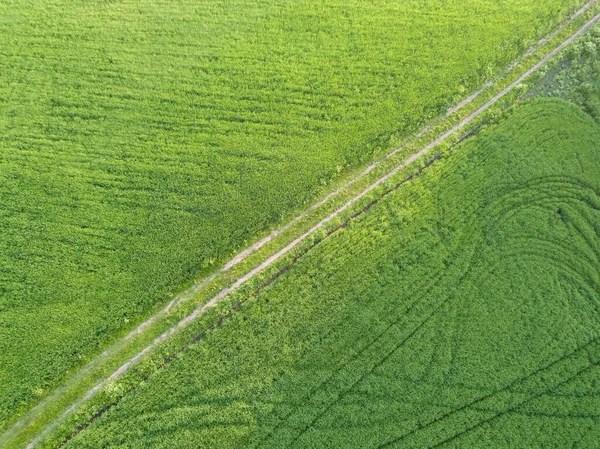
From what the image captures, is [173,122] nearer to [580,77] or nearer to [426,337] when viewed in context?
[426,337]

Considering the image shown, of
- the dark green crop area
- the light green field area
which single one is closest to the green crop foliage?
the light green field area

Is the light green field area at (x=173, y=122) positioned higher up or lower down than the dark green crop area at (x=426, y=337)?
higher up

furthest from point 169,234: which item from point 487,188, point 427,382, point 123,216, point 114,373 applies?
point 487,188

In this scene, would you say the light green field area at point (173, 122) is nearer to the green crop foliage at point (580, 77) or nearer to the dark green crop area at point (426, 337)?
the green crop foliage at point (580, 77)

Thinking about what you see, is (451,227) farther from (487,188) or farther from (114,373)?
(114,373)

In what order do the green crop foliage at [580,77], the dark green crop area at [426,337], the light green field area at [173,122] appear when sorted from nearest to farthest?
1. the dark green crop area at [426,337]
2. the light green field area at [173,122]
3. the green crop foliage at [580,77]

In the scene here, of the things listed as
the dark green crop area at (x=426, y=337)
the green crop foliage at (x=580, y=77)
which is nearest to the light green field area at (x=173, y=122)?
the green crop foliage at (x=580, y=77)
